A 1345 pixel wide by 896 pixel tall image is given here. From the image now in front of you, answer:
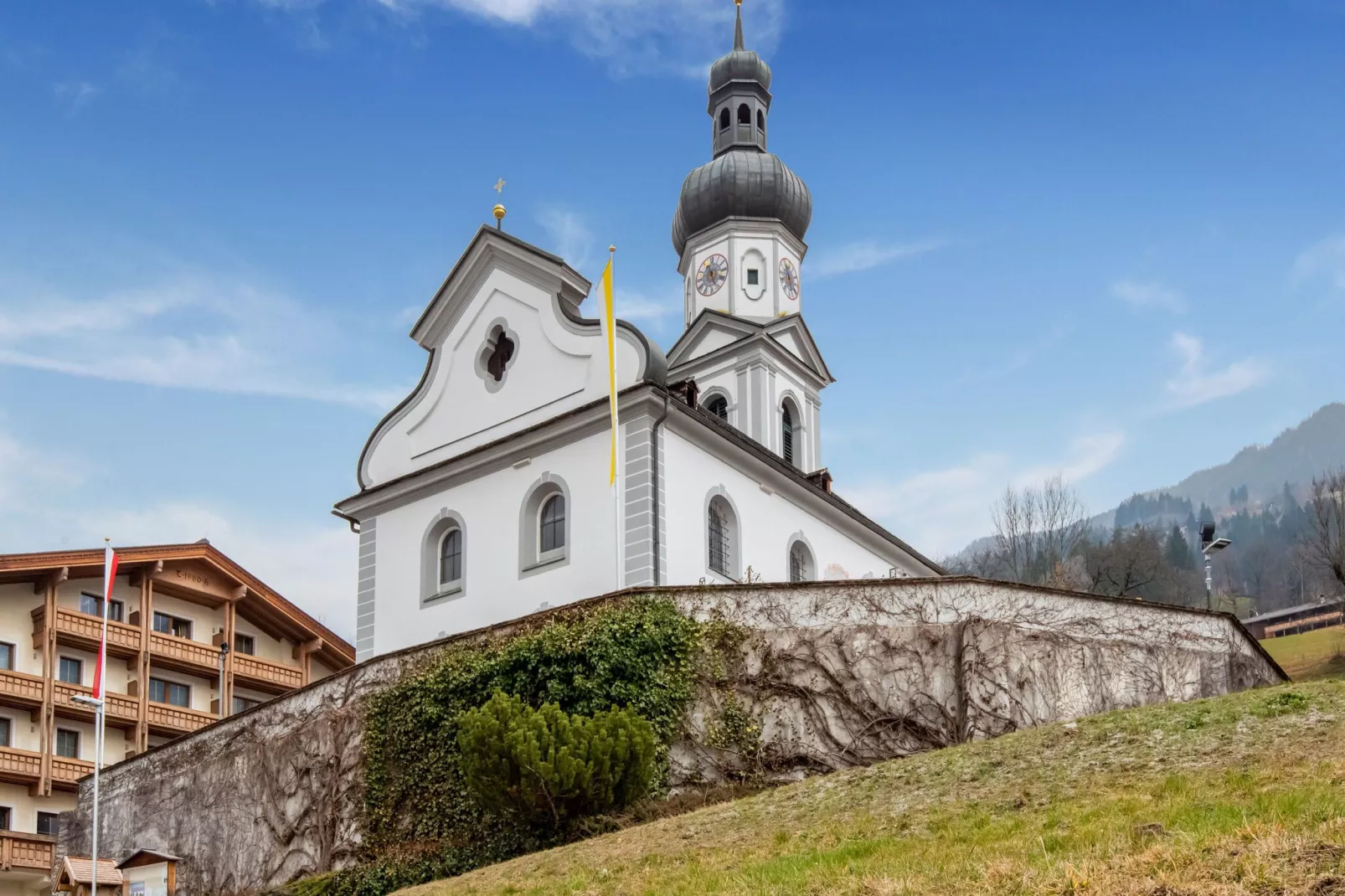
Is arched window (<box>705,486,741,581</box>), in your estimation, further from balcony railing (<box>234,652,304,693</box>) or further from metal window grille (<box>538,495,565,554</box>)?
balcony railing (<box>234,652,304,693</box>)

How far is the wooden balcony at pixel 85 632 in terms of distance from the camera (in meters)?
49.2

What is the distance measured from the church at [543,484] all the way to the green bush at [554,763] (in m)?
7.18

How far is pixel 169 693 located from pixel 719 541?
2457 centimetres

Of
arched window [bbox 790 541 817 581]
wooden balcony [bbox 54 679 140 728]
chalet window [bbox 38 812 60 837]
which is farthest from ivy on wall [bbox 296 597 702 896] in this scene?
wooden balcony [bbox 54 679 140 728]

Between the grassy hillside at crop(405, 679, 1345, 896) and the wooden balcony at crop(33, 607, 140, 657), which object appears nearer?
the grassy hillside at crop(405, 679, 1345, 896)

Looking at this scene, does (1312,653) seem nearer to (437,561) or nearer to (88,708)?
(437,561)

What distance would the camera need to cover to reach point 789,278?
5328cm

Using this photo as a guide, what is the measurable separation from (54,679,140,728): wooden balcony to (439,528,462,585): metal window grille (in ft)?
55.5

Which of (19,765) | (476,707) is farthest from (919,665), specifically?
(19,765)

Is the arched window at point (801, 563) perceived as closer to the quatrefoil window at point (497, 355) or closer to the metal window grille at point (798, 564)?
the metal window grille at point (798, 564)

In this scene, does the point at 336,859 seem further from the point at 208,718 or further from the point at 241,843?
the point at 208,718

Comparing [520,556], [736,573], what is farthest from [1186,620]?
[520,556]

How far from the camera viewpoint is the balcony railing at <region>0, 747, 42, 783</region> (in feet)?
153

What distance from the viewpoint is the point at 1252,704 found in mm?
22016
